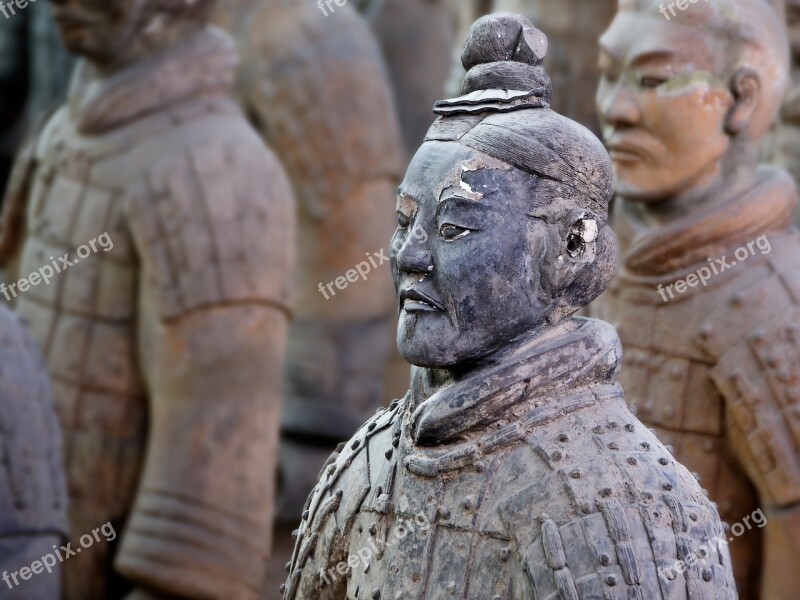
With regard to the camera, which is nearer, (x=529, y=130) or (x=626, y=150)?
(x=529, y=130)

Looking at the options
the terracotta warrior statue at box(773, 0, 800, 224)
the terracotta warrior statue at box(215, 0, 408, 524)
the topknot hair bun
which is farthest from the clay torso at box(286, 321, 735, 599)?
the terracotta warrior statue at box(215, 0, 408, 524)

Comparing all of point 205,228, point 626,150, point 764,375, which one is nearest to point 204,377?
point 205,228

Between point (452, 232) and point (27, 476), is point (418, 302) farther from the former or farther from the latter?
point (27, 476)

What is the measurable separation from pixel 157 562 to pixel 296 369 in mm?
2091

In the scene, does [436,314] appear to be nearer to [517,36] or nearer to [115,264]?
[517,36]

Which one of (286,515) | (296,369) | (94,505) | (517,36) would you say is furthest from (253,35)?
(517,36)

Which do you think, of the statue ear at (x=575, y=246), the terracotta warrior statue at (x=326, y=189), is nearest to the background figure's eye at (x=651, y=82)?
the statue ear at (x=575, y=246)

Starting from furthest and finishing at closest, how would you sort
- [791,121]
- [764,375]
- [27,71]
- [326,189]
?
[27,71]
[326,189]
[791,121]
[764,375]

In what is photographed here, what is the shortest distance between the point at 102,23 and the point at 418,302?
8.66 ft

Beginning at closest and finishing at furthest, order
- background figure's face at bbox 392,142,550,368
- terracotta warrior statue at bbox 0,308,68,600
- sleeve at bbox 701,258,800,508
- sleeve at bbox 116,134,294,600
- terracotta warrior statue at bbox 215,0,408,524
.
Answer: background figure's face at bbox 392,142,550,368
sleeve at bbox 701,258,800,508
terracotta warrior statue at bbox 0,308,68,600
sleeve at bbox 116,134,294,600
terracotta warrior statue at bbox 215,0,408,524

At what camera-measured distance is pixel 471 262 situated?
8.18ft

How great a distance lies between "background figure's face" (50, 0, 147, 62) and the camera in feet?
16.0

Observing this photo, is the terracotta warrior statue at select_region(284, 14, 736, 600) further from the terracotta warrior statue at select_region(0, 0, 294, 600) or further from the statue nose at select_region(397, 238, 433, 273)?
the terracotta warrior statue at select_region(0, 0, 294, 600)

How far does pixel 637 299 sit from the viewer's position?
12.2 feet
